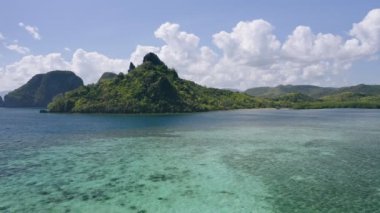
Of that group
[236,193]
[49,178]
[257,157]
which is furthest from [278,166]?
[49,178]

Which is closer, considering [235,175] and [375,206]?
[375,206]

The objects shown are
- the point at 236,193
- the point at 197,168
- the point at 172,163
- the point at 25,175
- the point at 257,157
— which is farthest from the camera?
the point at 257,157

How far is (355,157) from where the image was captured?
56.2 m

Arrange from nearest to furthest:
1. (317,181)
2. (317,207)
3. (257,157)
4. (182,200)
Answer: (317,207), (182,200), (317,181), (257,157)

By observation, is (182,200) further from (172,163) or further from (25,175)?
(25,175)

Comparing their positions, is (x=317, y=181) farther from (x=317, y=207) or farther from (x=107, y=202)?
(x=107, y=202)

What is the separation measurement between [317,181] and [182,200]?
1810cm

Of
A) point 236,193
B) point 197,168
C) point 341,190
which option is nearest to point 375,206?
point 341,190

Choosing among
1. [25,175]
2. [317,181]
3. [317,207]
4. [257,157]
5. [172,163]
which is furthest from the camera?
[257,157]

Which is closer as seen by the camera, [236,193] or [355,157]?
[236,193]

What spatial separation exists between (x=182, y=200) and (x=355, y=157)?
125ft

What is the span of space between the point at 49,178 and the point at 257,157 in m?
33.7

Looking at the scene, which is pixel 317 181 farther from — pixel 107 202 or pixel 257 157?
pixel 107 202

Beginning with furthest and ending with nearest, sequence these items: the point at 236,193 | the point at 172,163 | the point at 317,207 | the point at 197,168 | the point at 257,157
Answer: the point at 257,157 → the point at 172,163 → the point at 197,168 → the point at 236,193 → the point at 317,207
